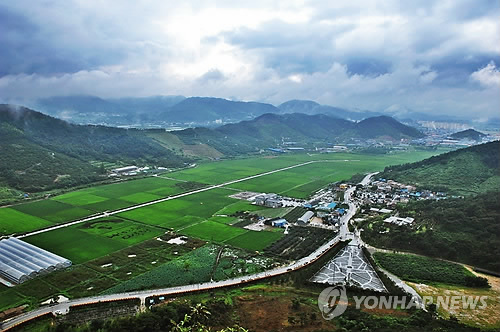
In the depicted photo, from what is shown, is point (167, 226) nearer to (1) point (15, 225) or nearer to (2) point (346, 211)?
(1) point (15, 225)

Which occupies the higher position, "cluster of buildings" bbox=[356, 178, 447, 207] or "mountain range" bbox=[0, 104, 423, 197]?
"mountain range" bbox=[0, 104, 423, 197]

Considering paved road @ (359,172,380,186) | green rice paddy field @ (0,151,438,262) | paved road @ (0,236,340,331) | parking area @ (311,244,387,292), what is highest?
paved road @ (359,172,380,186)

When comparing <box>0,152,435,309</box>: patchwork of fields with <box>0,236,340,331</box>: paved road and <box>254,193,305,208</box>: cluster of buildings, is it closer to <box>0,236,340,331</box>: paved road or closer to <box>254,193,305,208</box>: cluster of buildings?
<box>0,236,340,331</box>: paved road

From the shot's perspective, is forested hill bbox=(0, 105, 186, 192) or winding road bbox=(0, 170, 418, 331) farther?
forested hill bbox=(0, 105, 186, 192)

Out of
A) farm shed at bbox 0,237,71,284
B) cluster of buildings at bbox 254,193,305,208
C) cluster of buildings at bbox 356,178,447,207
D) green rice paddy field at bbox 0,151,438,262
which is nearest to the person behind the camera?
farm shed at bbox 0,237,71,284

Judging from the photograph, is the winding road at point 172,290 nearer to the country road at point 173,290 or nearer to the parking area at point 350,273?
the country road at point 173,290

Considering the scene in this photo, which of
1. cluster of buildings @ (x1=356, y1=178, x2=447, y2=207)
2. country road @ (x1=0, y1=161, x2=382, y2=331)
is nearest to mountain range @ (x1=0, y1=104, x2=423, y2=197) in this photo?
country road @ (x1=0, y1=161, x2=382, y2=331)

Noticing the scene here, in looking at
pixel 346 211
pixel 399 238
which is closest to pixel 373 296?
pixel 399 238
